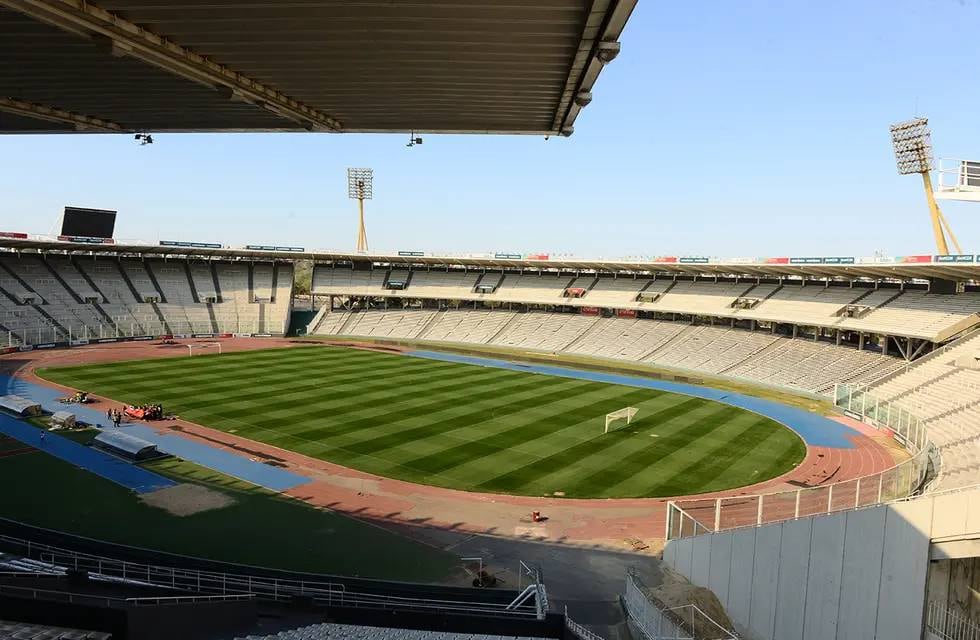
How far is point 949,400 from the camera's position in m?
32.3

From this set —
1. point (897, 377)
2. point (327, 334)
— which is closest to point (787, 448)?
point (897, 377)

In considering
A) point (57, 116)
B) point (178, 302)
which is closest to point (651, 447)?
point (57, 116)

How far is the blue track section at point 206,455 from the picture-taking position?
77.2 ft

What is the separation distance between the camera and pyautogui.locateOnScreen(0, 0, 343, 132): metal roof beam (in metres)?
5.84

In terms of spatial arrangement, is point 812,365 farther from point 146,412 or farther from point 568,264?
point 146,412

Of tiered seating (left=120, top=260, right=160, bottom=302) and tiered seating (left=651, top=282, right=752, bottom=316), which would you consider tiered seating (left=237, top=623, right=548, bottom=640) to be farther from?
tiered seating (left=120, top=260, right=160, bottom=302)

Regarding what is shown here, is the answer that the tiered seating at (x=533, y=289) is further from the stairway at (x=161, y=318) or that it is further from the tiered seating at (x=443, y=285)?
the stairway at (x=161, y=318)

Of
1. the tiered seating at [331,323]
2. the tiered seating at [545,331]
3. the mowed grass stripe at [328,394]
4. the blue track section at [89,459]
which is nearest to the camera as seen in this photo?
the blue track section at [89,459]

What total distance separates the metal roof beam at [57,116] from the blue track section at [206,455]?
1554cm

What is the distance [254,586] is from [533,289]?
59590 mm

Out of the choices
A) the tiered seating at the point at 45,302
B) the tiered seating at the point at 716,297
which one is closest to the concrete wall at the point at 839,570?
the tiered seating at the point at 716,297

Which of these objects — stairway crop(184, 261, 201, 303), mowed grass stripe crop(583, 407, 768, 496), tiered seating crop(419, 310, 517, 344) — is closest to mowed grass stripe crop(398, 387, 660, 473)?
mowed grass stripe crop(583, 407, 768, 496)

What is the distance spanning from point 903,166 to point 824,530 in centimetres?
5488

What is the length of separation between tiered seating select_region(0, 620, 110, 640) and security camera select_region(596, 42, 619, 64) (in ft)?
29.0
